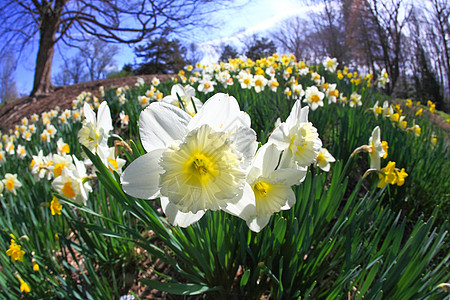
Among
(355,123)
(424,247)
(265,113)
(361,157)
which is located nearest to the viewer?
(424,247)

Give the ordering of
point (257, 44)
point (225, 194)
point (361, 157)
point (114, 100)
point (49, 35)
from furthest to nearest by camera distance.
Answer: point (257, 44) → point (49, 35) → point (114, 100) → point (361, 157) → point (225, 194)

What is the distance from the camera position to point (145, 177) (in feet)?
1.95

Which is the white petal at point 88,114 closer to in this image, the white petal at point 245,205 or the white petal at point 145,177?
the white petal at point 145,177

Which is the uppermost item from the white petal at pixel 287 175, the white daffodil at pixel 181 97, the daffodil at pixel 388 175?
the white daffodil at pixel 181 97

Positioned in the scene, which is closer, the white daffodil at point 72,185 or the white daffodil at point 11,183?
the white daffodil at point 72,185

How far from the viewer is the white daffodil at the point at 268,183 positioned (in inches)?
25.9

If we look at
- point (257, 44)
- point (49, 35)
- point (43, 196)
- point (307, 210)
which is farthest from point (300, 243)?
point (257, 44)

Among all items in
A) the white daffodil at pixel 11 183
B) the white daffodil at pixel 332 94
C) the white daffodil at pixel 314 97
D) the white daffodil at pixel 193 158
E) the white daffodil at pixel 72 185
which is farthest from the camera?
the white daffodil at pixel 332 94

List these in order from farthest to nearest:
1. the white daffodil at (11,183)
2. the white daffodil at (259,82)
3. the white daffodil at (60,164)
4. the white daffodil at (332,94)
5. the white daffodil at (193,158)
Answer: the white daffodil at (259,82)
the white daffodil at (332,94)
the white daffodil at (11,183)
the white daffodil at (60,164)
the white daffodil at (193,158)

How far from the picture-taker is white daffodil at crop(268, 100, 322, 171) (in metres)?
0.76

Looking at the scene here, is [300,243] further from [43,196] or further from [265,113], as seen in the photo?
[43,196]

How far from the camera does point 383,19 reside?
15.2m

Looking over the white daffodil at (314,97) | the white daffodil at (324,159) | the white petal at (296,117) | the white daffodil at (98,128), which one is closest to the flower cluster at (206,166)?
the white petal at (296,117)

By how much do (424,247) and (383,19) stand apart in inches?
720
